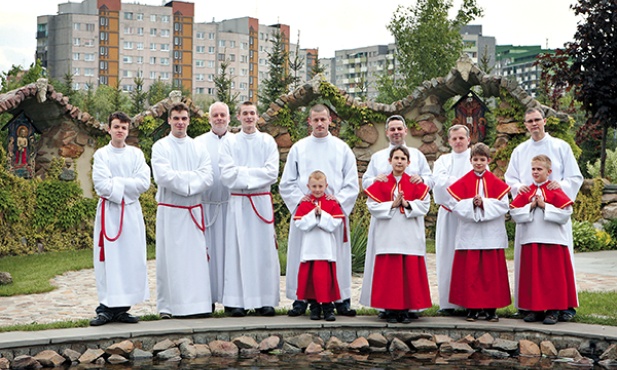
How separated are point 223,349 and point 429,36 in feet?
60.6

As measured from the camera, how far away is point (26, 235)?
13781 mm

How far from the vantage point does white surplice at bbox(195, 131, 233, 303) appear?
25.8 ft

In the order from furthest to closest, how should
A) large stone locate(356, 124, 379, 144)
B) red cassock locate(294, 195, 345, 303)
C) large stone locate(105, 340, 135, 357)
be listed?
large stone locate(356, 124, 379, 144), red cassock locate(294, 195, 345, 303), large stone locate(105, 340, 135, 357)

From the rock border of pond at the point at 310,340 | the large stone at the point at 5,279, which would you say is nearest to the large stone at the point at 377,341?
the rock border of pond at the point at 310,340

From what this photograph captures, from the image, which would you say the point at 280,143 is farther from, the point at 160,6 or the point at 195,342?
the point at 160,6

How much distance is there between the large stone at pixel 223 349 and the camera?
680 centimetres

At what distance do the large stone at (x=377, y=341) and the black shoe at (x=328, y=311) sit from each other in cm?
41

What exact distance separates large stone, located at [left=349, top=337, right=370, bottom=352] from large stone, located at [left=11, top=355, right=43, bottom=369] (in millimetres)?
2457

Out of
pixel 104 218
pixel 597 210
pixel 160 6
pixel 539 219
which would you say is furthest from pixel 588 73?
pixel 160 6

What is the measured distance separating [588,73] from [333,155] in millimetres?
8247

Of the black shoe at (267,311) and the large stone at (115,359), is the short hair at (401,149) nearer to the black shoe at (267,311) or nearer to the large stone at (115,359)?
the black shoe at (267,311)

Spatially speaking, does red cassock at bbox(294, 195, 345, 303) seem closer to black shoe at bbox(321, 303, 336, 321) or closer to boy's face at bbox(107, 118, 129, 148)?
black shoe at bbox(321, 303, 336, 321)

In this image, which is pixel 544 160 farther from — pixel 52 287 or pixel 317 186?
pixel 52 287

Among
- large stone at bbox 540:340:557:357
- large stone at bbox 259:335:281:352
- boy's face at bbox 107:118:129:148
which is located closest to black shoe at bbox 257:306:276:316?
large stone at bbox 259:335:281:352
